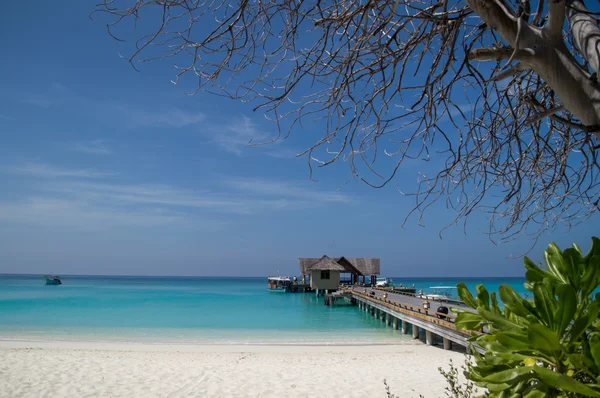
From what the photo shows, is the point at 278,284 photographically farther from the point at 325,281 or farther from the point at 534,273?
the point at 534,273

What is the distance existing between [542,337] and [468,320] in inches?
16.0

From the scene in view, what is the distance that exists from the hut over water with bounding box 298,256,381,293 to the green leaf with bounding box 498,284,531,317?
48.4 meters

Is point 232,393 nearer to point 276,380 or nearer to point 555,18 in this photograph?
point 276,380

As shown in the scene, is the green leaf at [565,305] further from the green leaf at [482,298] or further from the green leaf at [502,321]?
the green leaf at [482,298]

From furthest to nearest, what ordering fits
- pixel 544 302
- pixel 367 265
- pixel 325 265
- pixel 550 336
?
pixel 367 265, pixel 325 265, pixel 544 302, pixel 550 336

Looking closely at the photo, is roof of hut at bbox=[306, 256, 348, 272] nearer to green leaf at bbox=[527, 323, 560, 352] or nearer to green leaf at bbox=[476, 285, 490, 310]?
green leaf at bbox=[476, 285, 490, 310]

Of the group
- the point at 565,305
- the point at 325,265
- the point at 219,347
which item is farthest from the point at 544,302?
the point at 325,265

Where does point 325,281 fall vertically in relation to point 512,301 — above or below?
below

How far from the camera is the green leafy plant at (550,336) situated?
1.16 metres

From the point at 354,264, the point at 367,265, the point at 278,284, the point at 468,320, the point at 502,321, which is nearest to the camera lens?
the point at 502,321

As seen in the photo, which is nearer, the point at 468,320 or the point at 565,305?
the point at 565,305

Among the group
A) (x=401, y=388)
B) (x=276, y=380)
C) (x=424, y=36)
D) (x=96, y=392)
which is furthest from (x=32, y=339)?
(x=424, y=36)

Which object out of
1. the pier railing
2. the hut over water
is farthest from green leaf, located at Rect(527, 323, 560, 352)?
the hut over water

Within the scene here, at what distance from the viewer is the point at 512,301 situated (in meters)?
1.41
